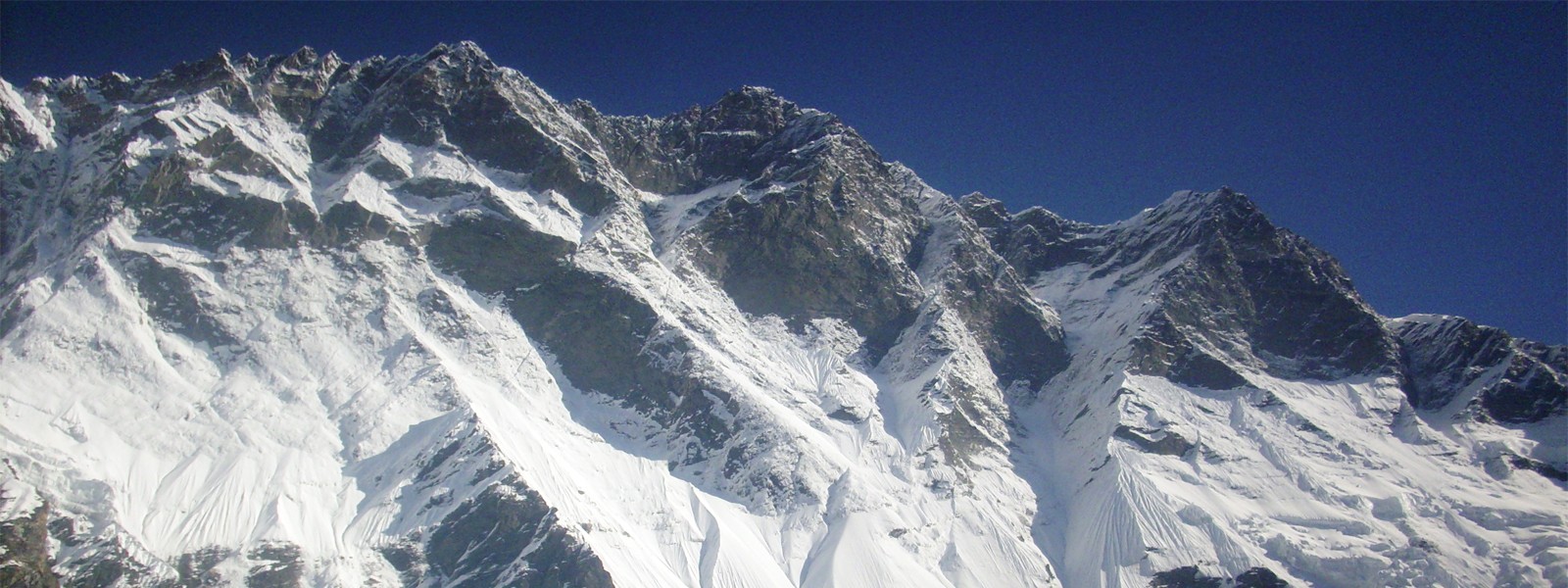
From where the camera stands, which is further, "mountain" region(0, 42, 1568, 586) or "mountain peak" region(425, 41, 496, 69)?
"mountain peak" region(425, 41, 496, 69)

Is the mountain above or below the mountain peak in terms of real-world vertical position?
below

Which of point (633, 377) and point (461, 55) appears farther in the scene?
point (461, 55)

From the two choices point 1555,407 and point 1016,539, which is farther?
point 1555,407

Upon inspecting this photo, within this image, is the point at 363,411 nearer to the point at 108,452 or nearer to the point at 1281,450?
the point at 108,452

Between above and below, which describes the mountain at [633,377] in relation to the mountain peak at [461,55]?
below

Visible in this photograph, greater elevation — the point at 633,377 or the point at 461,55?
the point at 461,55

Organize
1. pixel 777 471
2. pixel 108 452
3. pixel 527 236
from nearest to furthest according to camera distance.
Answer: pixel 108 452, pixel 777 471, pixel 527 236

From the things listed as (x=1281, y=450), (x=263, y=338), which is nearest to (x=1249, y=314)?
(x=1281, y=450)

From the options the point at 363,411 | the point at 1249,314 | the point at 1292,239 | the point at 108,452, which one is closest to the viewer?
the point at 108,452
